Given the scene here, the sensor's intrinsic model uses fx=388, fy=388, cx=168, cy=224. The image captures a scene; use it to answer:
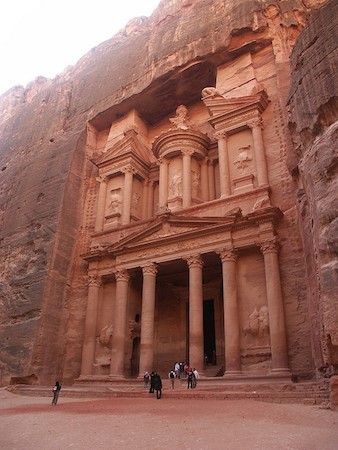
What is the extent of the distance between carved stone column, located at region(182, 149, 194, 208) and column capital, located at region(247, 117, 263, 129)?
3.61 metres

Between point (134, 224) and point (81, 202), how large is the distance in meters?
4.45

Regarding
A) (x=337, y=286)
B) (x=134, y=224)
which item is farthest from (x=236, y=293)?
(x=337, y=286)

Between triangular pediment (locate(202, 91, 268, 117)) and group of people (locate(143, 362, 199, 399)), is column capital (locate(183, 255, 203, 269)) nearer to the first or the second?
group of people (locate(143, 362, 199, 399))

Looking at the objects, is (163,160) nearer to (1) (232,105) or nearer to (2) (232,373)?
(1) (232,105)

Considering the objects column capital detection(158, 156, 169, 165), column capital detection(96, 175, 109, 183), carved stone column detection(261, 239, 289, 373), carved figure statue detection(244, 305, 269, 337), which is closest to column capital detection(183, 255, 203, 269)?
carved stone column detection(261, 239, 289, 373)

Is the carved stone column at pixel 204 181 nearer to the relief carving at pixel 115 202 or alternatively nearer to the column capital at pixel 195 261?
the relief carving at pixel 115 202

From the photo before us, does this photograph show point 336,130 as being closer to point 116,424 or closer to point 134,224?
point 116,424

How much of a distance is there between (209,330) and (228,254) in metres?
5.38

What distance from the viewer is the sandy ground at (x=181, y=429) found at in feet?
17.4

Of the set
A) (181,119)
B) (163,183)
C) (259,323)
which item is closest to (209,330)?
(259,323)

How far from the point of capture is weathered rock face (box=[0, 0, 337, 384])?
17438mm

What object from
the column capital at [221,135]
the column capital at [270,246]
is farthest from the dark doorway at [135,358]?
the column capital at [221,135]

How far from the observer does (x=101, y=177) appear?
2414cm

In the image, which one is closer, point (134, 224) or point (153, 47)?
point (134, 224)
